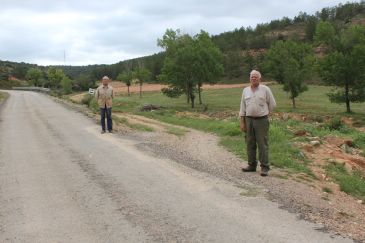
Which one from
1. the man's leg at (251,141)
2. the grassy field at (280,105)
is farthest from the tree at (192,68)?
the man's leg at (251,141)

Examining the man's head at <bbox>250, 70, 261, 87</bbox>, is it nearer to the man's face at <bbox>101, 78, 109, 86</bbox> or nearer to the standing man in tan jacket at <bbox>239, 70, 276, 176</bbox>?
the standing man in tan jacket at <bbox>239, 70, 276, 176</bbox>

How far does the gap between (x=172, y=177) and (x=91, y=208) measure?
7.50 feet

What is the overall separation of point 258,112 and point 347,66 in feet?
97.3

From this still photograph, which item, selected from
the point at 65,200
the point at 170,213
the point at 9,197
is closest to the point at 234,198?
the point at 170,213

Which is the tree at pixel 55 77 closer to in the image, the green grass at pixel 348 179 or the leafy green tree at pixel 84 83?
the leafy green tree at pixel 84 83

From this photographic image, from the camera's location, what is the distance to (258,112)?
9664 millimetres

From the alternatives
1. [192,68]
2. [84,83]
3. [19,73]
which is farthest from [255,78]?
[19,73]

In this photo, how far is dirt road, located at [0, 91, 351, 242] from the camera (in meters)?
6.14

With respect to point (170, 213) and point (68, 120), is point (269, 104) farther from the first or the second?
point (68, 120)

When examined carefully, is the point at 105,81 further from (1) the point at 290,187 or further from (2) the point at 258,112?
(1) the point at 290,187

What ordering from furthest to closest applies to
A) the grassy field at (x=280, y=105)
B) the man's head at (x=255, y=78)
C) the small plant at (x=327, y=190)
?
1. the grassy field at (x=280, y=105)
2. the man's head at (x=255, y=78)
3. the small plant at (x=327, y=190)

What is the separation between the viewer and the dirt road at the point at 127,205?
614cm

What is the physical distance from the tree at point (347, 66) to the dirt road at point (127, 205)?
1127 inches

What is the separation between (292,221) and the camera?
659 cm
